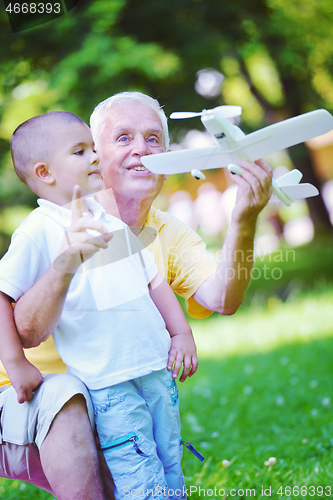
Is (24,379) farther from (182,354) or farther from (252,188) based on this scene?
(252,188)

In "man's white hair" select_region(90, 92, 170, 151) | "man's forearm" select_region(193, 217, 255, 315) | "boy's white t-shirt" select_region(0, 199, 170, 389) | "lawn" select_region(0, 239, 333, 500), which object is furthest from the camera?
"lawn" select_region(0, 239, 333, 500)

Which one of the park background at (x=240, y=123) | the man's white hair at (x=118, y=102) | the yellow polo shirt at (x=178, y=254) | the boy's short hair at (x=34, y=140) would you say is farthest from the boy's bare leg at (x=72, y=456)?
the park background at (x=240, y=123)

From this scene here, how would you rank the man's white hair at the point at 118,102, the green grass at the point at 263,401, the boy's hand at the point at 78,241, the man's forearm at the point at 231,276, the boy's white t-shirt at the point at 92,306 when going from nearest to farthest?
the boy's hand at the point at 78,241
the boy's white t-shirt at the point at 92,306
the man's forearm at the point at 231,276
the man's white hair at the point at 118,102
the green grass at the point at 263,401

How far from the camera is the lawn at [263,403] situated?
8.61 feet

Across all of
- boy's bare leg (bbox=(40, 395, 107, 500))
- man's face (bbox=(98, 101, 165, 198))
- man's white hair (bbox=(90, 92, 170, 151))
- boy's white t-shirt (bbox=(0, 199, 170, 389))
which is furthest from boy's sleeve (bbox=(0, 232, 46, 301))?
man's white hair (bbox=(90, 92, 170, 151))

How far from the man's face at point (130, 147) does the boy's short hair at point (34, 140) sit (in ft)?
0.90

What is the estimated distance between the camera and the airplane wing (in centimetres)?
145

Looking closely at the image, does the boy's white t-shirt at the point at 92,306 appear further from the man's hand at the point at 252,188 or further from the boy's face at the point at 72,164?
the man's hand at the point at 252,188

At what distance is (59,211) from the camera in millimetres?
1581

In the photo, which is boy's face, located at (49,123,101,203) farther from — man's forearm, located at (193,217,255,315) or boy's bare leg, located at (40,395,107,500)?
boy's bare leg, located at (40,395,107,500)

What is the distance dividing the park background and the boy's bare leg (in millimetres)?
1182

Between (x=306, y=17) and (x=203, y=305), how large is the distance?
659cm

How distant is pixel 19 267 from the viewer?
1.49 metres

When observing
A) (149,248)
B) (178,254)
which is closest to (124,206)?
(149,248)
